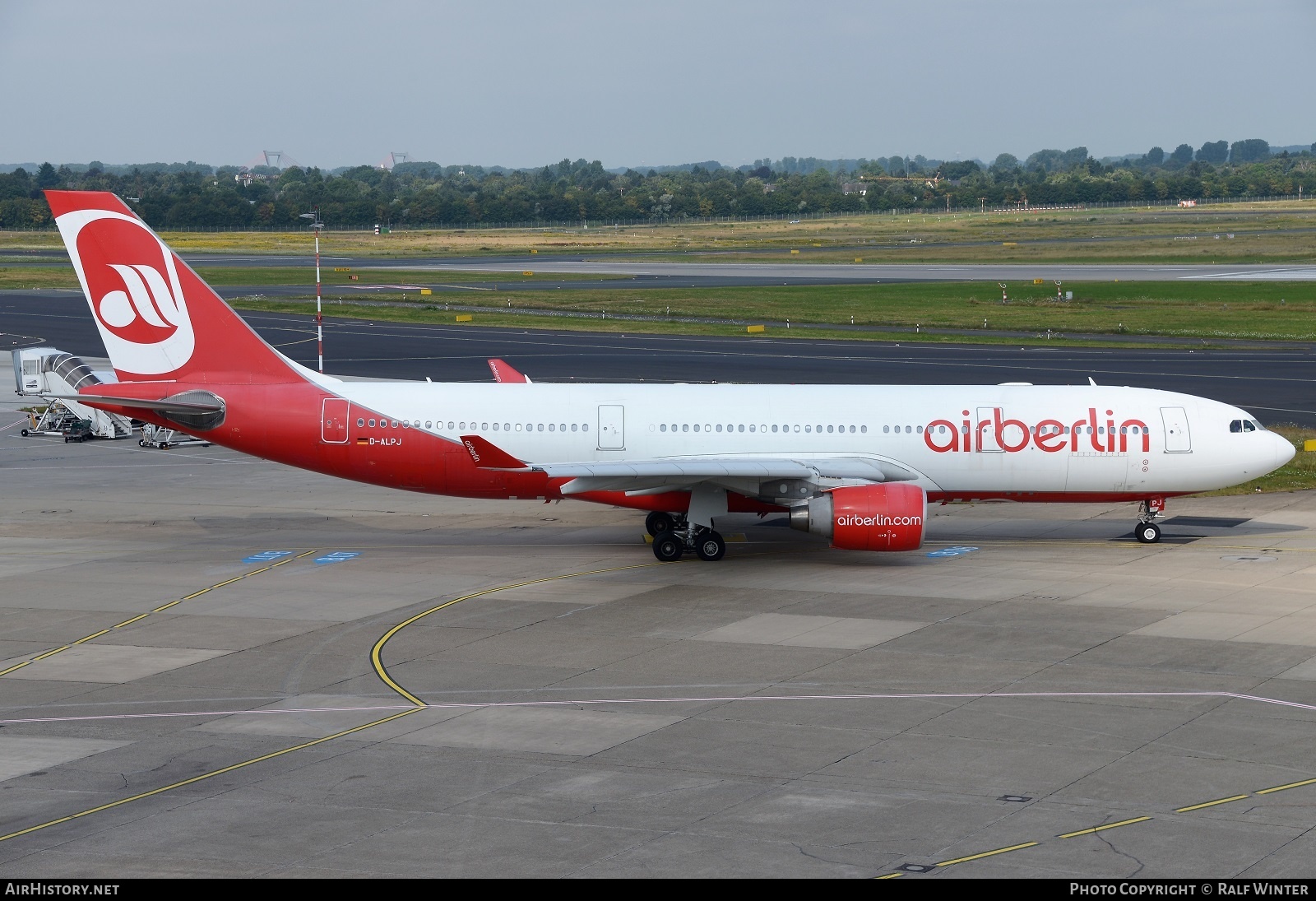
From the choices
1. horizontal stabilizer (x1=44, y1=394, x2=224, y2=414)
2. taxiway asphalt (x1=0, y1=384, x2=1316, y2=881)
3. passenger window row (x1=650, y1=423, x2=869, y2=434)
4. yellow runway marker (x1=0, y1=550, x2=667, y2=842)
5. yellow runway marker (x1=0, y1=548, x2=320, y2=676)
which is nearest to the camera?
taxiway asphalt (x1=0, y1=384, x2=1316, y2=881)

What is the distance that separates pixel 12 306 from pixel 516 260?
6392cm

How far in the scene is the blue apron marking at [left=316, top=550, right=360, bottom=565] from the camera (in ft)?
116

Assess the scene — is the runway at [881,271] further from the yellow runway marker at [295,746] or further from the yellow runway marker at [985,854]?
the yellow runway marker at [985,854]

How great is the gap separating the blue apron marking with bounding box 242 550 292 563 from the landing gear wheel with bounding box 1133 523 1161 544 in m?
22.3

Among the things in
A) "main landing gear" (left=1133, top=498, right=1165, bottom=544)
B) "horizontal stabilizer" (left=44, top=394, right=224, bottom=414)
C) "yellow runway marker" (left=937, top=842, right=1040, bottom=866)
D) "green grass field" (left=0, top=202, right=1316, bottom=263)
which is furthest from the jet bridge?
"green grass field" (left=0, top=202, right=1316, bottom=263)

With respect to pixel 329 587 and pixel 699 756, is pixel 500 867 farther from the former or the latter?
pixel 329 587

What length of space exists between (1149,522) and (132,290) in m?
27.2

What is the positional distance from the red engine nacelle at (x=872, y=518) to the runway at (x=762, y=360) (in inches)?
1092

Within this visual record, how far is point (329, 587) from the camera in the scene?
32.2 m

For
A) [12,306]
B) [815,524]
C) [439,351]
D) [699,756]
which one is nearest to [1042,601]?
[815,524]

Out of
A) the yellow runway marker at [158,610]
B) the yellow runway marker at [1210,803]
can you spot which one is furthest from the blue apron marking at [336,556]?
the yellow runway marker at [1210,803]

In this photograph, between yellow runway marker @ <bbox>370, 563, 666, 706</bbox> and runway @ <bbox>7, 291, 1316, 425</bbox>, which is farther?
runway @ <bbox>7, 291, 1316, 425</bbox>

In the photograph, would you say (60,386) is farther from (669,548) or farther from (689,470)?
(689,470)

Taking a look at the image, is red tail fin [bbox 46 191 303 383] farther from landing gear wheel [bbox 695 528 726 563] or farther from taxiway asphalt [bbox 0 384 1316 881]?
landing gear wheel [bbox 695 528 726 563]
